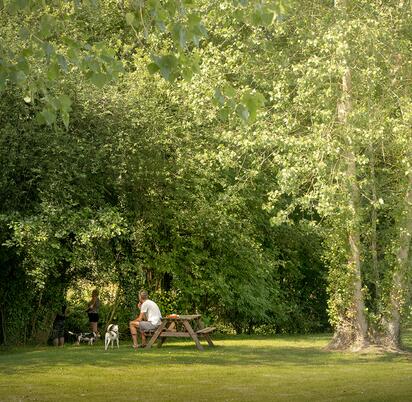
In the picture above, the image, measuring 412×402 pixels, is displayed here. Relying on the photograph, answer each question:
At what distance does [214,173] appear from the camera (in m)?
27.5

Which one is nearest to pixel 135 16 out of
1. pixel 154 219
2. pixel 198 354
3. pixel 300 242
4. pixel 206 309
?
pixel 198 354

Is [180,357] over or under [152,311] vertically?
under

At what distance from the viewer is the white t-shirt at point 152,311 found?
80.8ft

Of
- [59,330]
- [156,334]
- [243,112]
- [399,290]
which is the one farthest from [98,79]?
[59,330]

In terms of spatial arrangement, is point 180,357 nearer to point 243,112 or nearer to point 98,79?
point 98,79

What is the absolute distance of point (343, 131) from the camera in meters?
22.2

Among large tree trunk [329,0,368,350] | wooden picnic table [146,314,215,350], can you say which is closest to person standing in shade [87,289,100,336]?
wooden picnic table [146,314,215,350]

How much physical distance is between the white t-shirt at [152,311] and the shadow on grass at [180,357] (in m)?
0.67

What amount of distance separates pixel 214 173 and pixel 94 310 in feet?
14.8

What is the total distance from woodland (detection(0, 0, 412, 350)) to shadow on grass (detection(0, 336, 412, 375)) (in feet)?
4.64

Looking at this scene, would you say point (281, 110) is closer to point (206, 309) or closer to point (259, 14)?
point (206, 309)

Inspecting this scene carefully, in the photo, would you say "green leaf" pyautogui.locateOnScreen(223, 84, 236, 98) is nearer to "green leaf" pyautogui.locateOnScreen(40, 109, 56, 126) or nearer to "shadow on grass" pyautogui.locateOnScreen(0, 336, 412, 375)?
"green leaf" pyautogui.locateOnScreen(40, 109, 56, 126)

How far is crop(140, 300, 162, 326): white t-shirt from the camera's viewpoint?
970 inches

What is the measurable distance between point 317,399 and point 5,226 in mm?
11455
